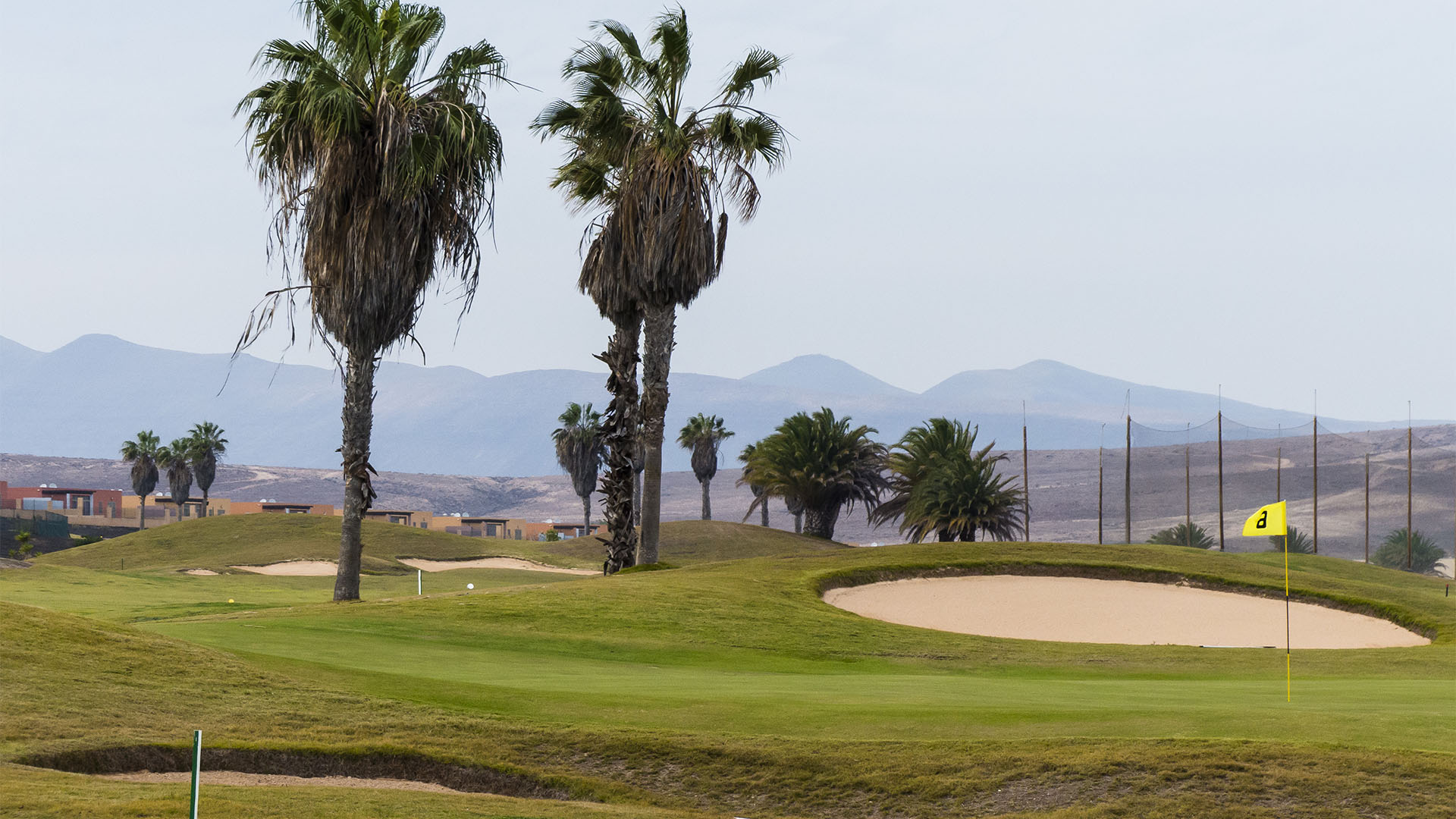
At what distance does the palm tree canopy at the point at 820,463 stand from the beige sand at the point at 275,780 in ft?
176

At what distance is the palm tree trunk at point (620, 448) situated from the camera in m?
36.4

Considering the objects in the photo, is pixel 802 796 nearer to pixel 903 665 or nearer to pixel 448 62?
pixel 903 665

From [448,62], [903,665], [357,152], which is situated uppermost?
[448,62]

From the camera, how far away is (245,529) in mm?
62844

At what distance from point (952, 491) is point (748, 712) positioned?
45.6 meters

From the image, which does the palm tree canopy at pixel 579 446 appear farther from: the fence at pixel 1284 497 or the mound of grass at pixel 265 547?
the fence at pixel 1284 497

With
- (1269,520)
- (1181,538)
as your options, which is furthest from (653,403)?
(1181,538)

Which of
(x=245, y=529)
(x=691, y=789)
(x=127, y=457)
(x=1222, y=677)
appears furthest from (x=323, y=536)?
(x=691, y=789)

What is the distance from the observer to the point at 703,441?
91500 millimetres

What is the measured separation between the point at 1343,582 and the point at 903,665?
20813 mm

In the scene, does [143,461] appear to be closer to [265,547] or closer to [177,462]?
[177,462]

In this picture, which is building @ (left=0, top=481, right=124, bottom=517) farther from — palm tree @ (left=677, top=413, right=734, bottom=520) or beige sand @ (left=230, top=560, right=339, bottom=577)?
beige sand @ (left=230, top=560, right=339, bottom=577)

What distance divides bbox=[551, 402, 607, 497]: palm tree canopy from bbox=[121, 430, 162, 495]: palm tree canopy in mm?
30686

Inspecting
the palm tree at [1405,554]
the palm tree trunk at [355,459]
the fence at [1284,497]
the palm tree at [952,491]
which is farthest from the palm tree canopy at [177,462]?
the palm tree at [1405,554]
